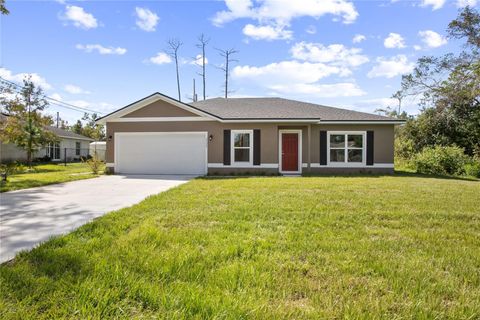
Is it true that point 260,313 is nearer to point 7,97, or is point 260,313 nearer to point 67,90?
point 7,97

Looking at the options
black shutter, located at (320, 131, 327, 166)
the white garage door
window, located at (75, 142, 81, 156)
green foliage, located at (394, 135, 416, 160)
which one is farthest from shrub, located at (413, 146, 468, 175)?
window, located at (75, 142, 81, 156)

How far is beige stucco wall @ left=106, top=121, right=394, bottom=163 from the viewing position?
14.0 metres

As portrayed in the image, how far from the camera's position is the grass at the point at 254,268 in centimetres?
220

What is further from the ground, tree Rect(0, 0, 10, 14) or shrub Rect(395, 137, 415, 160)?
tree Rect(0, 0, 10, 14)

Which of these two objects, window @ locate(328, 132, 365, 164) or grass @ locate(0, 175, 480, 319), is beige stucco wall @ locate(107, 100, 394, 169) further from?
grass @ locate(0, 175, 480, 319)

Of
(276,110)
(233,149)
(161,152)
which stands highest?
(276,110)

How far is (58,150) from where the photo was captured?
2784 cm

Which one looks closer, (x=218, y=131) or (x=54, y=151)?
(x=218, y=131)

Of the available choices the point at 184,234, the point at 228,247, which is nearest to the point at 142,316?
the point at 228,247

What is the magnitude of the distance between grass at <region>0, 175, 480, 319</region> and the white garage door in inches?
352

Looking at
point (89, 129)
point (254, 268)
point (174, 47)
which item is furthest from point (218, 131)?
point (89, 129)

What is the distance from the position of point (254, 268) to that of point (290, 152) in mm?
12059

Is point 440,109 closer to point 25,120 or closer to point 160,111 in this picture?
point 160,111

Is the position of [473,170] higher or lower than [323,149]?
lower
